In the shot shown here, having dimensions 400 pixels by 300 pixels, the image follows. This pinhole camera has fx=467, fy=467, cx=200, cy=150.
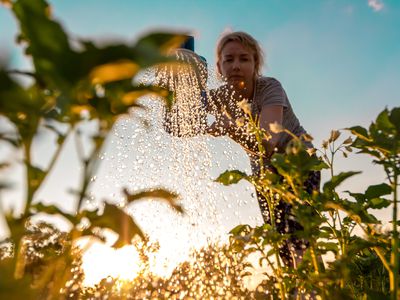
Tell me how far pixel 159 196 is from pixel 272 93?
3.67m

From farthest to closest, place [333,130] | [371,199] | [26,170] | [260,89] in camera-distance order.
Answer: [260,89]
[333,130]
[371,199]
[26,170]

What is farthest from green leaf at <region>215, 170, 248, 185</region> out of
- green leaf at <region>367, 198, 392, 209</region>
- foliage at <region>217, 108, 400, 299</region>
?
green leaf at <region>367, 198, 392, 209</region>

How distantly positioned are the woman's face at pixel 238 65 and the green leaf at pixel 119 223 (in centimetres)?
401

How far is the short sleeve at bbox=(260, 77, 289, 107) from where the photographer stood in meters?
4.38

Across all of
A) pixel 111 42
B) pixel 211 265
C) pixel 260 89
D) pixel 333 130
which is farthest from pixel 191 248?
pixel 111 42

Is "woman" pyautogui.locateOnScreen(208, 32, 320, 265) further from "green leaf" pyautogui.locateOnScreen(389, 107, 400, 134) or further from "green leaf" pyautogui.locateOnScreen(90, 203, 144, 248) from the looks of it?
"green leaf" pyautogui.locateOnScreen(90, 203, 144, 248)

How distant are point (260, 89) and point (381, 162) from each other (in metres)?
3.42

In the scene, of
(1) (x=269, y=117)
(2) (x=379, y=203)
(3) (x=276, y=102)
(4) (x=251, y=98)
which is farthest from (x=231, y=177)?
(4) (x=251, y=98)

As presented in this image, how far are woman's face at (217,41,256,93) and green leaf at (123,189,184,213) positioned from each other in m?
3.93

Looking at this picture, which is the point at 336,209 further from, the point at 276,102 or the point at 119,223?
the point at 276,102

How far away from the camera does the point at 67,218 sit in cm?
96

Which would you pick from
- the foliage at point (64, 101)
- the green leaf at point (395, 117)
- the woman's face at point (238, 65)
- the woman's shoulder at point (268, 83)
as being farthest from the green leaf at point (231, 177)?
the woman's face at point (238, 65)

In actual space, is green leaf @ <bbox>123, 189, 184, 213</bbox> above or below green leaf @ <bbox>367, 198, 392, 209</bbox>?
below

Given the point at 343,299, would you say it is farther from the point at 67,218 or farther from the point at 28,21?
the point at 28,21
